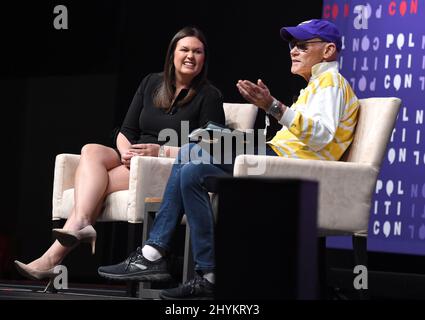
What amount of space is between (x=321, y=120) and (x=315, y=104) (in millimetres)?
75

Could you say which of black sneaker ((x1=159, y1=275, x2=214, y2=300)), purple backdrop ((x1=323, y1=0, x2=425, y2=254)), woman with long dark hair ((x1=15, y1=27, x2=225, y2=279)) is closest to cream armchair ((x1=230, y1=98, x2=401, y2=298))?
black sneaker ((x1=159, y1=275, x2=214, y2=300))

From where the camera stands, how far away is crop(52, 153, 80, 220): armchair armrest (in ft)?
13.5

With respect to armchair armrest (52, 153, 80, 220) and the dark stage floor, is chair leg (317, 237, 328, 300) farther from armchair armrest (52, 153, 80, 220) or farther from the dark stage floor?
armchair armrest (52, 153, 80, 220)

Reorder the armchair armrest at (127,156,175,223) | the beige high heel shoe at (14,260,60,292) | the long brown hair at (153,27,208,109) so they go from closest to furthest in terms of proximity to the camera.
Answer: the beige high heel shoe at (14,260,60,292) < the armchair armrest at (127,156,175,223) < the long brown hair at (153,27,208,109)

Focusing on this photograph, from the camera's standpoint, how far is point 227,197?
184cm

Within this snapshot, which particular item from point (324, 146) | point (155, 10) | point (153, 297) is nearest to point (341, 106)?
point (324, 146)

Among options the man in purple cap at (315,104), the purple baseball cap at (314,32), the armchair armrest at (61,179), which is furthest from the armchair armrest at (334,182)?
the armchair armrest at (61,179)

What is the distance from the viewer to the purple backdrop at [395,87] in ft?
15.0

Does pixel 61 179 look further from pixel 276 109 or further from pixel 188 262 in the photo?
pixel 276 109

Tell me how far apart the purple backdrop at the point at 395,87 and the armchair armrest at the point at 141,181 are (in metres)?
1.38

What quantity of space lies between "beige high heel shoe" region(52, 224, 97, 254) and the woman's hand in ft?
1.67

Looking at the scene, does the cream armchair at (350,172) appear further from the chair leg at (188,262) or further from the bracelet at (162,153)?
the bracelet at (162,153)
